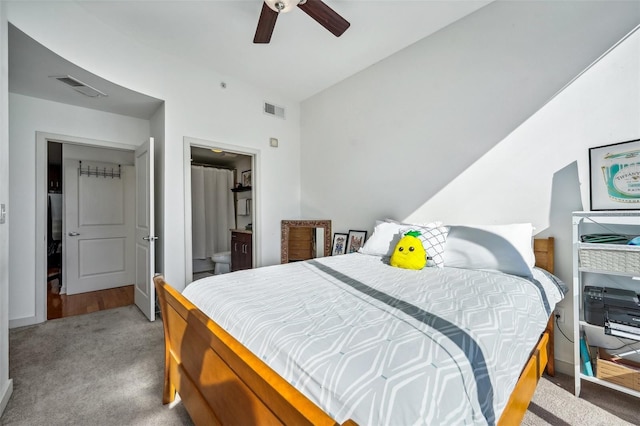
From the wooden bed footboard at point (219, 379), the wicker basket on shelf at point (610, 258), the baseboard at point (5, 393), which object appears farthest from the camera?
the baseboard at point (5, 393)

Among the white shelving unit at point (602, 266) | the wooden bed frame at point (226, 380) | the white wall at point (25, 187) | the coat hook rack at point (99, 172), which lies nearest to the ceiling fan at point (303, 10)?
the wooden bed frame at point (226, 380)

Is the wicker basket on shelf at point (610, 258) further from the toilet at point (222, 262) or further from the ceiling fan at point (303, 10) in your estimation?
the toilet at point (222, 262)

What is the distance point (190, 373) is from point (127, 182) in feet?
13.1

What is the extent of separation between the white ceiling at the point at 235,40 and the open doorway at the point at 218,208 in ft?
5.67

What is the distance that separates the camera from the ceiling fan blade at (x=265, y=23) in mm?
1927

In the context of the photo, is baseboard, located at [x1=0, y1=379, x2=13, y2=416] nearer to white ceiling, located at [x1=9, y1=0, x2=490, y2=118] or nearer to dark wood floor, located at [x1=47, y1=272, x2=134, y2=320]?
dark wood floor, located at [x1=47, y1=272, x2=134, y2=320]

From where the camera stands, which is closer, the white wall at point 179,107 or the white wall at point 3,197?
the white wall at point 3,197

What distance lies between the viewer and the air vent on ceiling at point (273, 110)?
383 cm

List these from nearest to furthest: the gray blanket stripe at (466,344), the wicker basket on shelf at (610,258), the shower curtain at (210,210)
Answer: the gray blanket stripe at (466,344) < the wicker basket on shelf at (610,258) < the shower curtain at (210,210)

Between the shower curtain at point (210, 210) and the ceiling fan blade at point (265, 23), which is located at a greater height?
the ceiling fan blade at point (265, 23)

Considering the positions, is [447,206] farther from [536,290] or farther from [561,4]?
[561,4]

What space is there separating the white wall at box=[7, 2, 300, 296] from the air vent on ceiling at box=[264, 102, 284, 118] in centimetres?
7

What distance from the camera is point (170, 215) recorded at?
3.00m

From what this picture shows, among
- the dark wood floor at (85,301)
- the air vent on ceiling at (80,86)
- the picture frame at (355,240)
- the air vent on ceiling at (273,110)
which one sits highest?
the air vent on ceiling at (273,110)
